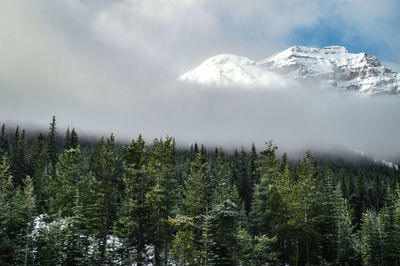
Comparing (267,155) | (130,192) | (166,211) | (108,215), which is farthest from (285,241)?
(108,215)

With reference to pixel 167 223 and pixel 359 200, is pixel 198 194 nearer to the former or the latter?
pixel 167 223

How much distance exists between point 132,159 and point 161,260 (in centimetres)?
1141

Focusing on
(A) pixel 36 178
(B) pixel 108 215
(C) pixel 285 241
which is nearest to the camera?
(C) pixel 285 241

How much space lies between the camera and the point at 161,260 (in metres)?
32.0

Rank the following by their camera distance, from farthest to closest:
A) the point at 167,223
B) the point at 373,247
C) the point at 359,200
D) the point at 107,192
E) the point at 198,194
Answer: the point at 359,200
the point at 107,192
the point at 373,247
the point at 167,223
the point at 198,194

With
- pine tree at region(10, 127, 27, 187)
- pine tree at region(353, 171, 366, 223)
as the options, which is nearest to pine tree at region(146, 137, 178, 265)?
pine tree at region(10, 127, 27, 187)

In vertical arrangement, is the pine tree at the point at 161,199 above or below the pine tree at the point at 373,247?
above

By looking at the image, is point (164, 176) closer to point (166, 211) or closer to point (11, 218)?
point (166, 211)

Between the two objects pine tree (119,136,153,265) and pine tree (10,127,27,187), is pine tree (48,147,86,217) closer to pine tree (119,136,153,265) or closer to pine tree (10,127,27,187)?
pine tree (119,136,153,265)

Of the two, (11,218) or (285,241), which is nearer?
(11,218)

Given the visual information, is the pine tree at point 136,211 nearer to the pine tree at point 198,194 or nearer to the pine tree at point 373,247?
the pine tree at point 198,194

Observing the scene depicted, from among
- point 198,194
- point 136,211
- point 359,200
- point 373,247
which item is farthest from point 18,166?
point 359,200

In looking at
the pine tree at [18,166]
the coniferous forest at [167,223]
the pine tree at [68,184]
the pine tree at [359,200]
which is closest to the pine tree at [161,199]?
the coniferous forest at [167,223]

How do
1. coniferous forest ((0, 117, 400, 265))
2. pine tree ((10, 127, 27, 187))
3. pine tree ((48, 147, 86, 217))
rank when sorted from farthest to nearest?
1. pine tree ((10, 127, 27, 187))
2. pine tree ((48, 147, 86, 217))
3. coniferous forest ((0, 117, 400, 265))
